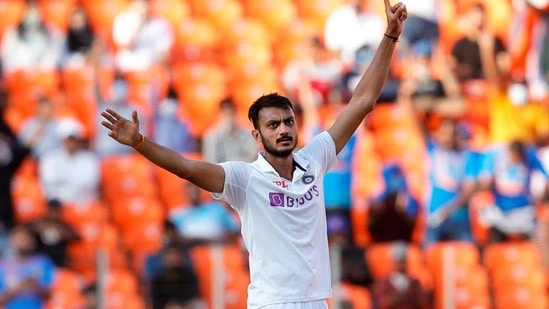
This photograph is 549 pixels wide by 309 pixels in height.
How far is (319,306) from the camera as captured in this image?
4559mm

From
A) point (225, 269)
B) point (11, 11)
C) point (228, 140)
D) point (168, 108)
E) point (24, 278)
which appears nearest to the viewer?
point (24, 278)

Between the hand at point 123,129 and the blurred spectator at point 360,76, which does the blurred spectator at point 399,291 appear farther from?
the hand at point 123,129

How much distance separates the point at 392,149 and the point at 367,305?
2.00 m

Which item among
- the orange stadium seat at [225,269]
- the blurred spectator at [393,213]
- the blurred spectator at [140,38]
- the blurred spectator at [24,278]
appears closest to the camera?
the blurred spectator at [24,278]

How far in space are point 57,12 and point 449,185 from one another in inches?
191

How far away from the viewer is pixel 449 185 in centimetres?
1120

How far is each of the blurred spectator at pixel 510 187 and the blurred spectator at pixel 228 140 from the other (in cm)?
245

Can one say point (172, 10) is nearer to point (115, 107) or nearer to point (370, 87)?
point (115, 107)

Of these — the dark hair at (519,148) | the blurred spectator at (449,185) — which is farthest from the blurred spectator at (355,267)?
the dark hair at (519,148)

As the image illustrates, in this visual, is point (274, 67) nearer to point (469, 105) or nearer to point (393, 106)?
point (393, 106)

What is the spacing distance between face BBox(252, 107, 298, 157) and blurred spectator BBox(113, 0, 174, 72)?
24.5 feet

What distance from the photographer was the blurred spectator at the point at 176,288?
10.2 meters

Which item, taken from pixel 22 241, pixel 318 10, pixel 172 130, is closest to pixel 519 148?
pixel 318 10

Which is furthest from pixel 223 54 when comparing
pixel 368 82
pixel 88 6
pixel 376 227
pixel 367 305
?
pixel 368 82
